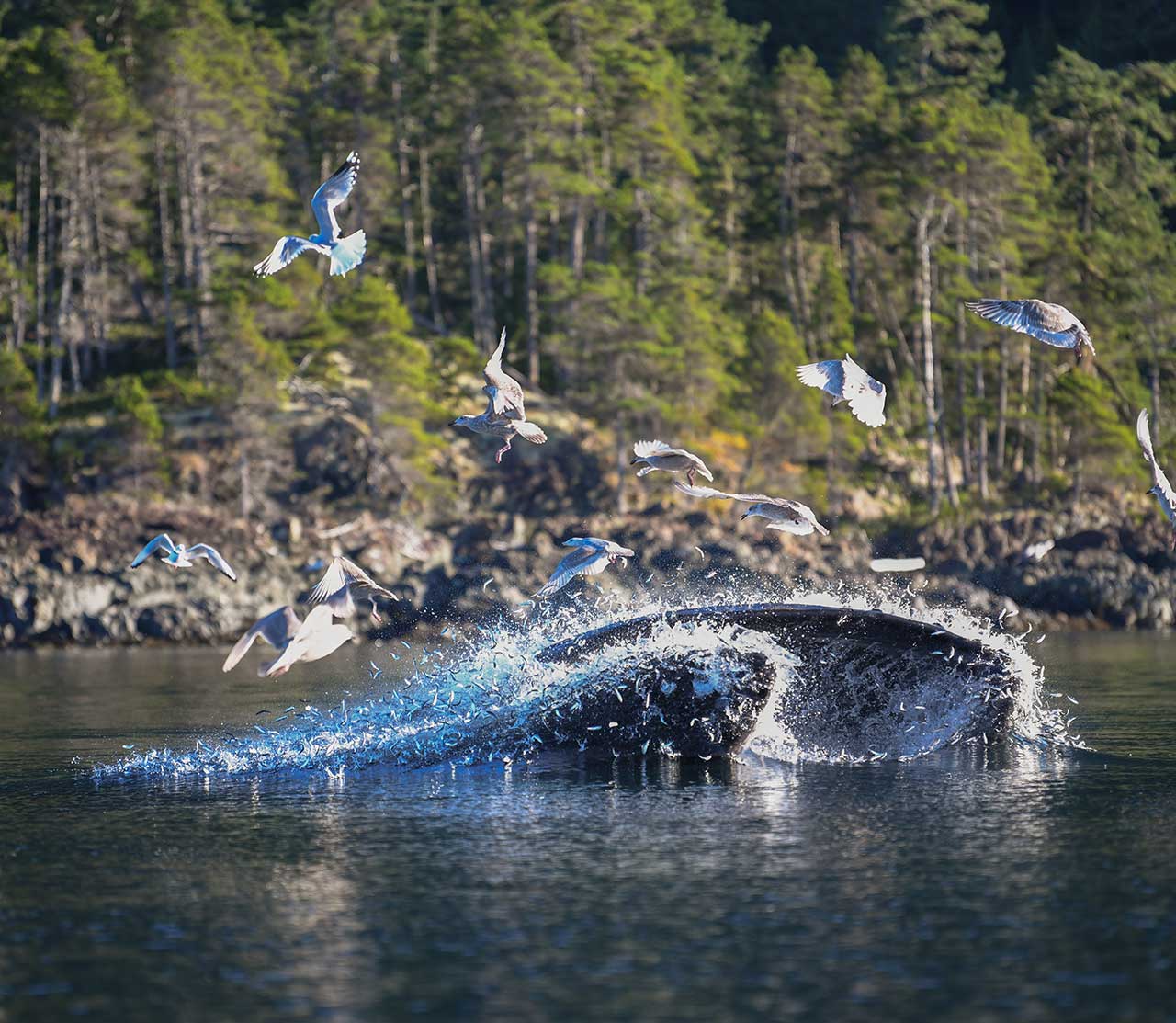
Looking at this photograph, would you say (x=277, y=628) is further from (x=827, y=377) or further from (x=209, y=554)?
(x=827, y=377)

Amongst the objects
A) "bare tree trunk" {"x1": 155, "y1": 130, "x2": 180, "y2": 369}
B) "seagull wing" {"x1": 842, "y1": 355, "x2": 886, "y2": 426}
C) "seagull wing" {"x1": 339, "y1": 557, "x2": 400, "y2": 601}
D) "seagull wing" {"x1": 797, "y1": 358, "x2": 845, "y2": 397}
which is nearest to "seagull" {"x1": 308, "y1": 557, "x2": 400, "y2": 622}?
"seagull wing" {"x1": 339, "y1": 557, "x2": 400, "y2": 601}

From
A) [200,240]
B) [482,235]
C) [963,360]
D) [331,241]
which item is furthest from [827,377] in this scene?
[482,235]

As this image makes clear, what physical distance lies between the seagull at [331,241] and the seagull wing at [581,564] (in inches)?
142

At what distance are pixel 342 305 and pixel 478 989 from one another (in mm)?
55742

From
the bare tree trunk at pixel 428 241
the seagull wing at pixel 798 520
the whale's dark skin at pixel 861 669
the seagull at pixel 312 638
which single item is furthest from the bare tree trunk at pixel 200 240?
the seagull at pixel 312 638

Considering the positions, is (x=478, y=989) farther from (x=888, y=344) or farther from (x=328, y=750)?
(x=888, y=344)

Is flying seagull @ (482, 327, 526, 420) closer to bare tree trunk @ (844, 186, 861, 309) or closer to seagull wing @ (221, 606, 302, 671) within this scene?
seagull wing @ (221, 606, 302, 671)

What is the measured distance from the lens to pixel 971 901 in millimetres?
10977

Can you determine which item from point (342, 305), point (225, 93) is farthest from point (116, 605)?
point (225, 93)

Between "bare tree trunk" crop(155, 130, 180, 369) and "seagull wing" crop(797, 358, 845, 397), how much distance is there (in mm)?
51547

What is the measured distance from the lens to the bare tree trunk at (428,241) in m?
76.1

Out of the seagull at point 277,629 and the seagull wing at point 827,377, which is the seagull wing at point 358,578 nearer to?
the seagull at point 277,629

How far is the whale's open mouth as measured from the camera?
58.1ft

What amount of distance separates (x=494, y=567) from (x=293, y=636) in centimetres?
4076
